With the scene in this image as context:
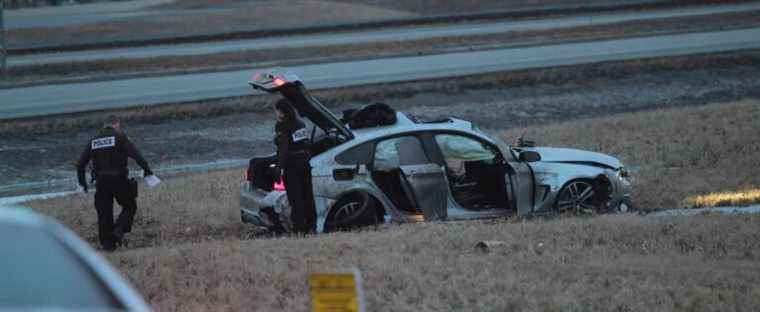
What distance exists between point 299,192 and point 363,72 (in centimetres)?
1927

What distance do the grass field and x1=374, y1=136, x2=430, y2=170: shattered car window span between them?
0.72 metres

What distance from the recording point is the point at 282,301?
8.40 meters

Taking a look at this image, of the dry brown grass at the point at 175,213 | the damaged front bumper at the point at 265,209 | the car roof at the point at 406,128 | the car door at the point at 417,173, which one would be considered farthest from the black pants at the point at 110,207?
the car door at the point at 417,173

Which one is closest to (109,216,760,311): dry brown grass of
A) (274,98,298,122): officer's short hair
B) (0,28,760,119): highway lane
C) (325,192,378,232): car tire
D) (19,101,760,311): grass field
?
(19,101,760,311): grass field

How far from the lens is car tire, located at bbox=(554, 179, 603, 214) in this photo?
13.1 meters

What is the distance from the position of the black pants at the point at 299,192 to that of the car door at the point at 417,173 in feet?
2.72

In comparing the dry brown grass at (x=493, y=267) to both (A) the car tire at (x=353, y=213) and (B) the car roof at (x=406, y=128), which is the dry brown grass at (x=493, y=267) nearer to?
(A) the car tire at (x=353, y=213)

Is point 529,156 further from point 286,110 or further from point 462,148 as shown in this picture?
point 286,110

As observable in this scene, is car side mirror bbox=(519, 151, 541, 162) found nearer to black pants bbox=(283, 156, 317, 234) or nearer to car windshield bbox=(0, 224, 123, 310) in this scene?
black pants bbox=(283, 156, 317, 234)

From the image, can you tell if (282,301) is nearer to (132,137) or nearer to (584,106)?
(132,137)

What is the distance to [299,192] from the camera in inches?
476

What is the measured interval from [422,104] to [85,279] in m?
23.1

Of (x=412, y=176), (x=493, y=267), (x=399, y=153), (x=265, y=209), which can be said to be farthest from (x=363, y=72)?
(x=493, y=267)

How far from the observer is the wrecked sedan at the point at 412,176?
12.4 meters
